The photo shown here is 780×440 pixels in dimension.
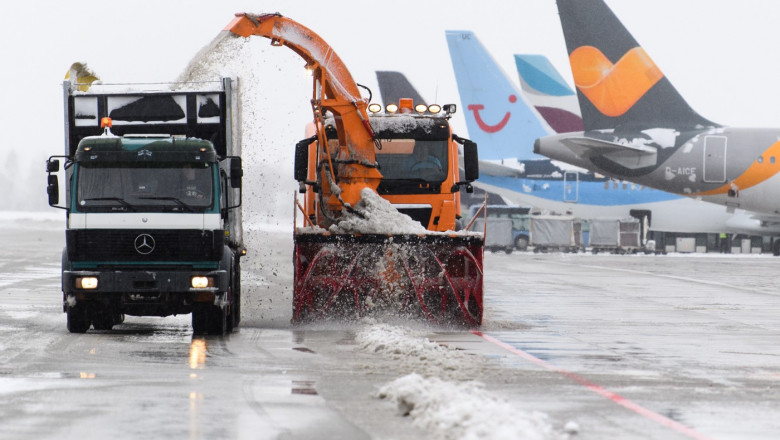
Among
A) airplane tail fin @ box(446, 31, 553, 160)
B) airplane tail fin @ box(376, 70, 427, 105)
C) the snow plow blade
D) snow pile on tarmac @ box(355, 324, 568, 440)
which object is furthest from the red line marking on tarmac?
airplane tail fin @ box(376, 70, 427, 105)

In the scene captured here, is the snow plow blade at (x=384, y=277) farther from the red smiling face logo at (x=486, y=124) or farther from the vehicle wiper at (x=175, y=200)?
the red smiling face logo at (x=486, y=124)

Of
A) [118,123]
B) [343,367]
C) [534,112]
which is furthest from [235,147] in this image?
[534,112]

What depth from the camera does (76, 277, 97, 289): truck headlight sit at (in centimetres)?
1470

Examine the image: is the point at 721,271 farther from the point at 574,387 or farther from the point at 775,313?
the point at 574,387

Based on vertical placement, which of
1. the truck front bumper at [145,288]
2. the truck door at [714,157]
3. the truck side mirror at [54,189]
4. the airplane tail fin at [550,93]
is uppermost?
the airplane tail fin at [550,93]

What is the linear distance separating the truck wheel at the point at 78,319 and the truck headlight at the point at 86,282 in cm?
58

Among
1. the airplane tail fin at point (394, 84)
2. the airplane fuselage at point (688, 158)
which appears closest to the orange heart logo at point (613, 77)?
the airplane fuselage at point (688, 158)

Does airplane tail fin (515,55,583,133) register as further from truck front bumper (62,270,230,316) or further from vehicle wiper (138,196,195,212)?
truck front bumper (62,270,230,316)

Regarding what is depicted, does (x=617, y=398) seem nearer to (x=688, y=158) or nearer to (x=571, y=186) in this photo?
(x=688, y=158)

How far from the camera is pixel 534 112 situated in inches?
2143

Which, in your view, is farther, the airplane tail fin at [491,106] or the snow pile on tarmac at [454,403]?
the airplane tail fin at [491,106]

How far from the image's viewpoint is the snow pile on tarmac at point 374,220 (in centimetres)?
1667

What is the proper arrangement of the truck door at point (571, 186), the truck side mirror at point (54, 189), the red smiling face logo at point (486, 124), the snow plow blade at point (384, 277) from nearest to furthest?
the truck side mirror at point (54, 189), the snow plow blade at point (384, 277), the truck door at point (571, 186), the red smiling face logo at point (486, 124)

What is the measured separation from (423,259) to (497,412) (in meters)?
8.34
